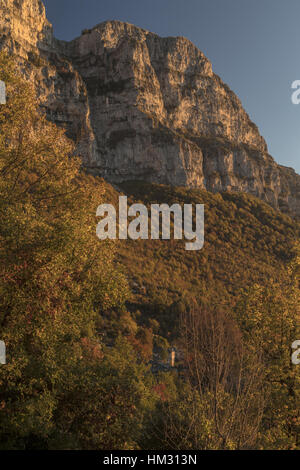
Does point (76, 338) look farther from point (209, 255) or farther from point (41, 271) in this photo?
point (209, 255)

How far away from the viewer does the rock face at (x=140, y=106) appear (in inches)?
3984

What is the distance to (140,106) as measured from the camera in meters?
112

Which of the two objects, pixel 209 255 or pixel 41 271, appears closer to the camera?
pixel 41 271

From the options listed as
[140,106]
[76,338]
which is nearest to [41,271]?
[76,338]

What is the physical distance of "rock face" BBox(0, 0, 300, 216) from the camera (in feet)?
332

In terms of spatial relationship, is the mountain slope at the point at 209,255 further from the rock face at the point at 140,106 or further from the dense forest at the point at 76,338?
the dense forest at the point at 76,338

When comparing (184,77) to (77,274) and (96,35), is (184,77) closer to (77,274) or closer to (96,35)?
(96,35)

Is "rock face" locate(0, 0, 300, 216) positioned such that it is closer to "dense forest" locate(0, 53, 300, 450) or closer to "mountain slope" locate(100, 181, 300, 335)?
"mountain slope" locate(100, 181, 300, 335)

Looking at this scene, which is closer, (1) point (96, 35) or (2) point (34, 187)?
(2) point (34, 187)

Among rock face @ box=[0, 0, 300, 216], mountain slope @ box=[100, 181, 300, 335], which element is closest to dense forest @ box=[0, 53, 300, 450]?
mountain slope @ box=[100, 181, 300, 335]

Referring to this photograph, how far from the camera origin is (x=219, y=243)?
271 feet

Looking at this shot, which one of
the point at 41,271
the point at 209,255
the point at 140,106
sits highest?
the point at 140,106
